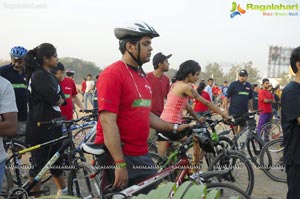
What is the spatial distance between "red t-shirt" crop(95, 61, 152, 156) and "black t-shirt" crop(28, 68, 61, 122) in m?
1.61

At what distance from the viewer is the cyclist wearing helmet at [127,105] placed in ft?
7.81

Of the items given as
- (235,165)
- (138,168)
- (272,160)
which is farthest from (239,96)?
(138,168)

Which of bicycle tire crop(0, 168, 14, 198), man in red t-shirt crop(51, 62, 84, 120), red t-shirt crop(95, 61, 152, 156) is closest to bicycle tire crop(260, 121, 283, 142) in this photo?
man in red t-shirt crop(51, 62, 84, 120)

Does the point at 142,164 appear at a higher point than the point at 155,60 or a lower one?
lower

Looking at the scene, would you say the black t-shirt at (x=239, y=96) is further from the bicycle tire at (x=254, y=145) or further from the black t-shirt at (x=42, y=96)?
the black t-shirt at (x=42, y=96)

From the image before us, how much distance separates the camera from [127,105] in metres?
2.49

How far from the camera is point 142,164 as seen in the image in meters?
2.70

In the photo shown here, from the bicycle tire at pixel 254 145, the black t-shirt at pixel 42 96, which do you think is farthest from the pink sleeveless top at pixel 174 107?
the bicycle tire at pixel 254 145

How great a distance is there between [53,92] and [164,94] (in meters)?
2.82

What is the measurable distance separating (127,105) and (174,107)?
2424mm

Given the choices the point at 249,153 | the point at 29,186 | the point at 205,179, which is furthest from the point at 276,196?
the point at 29,186

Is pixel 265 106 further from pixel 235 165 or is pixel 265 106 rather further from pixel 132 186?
pixel 132 186

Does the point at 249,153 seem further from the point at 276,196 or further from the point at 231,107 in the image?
the point at 231,107

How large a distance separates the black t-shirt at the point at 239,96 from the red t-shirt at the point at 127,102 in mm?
5979
